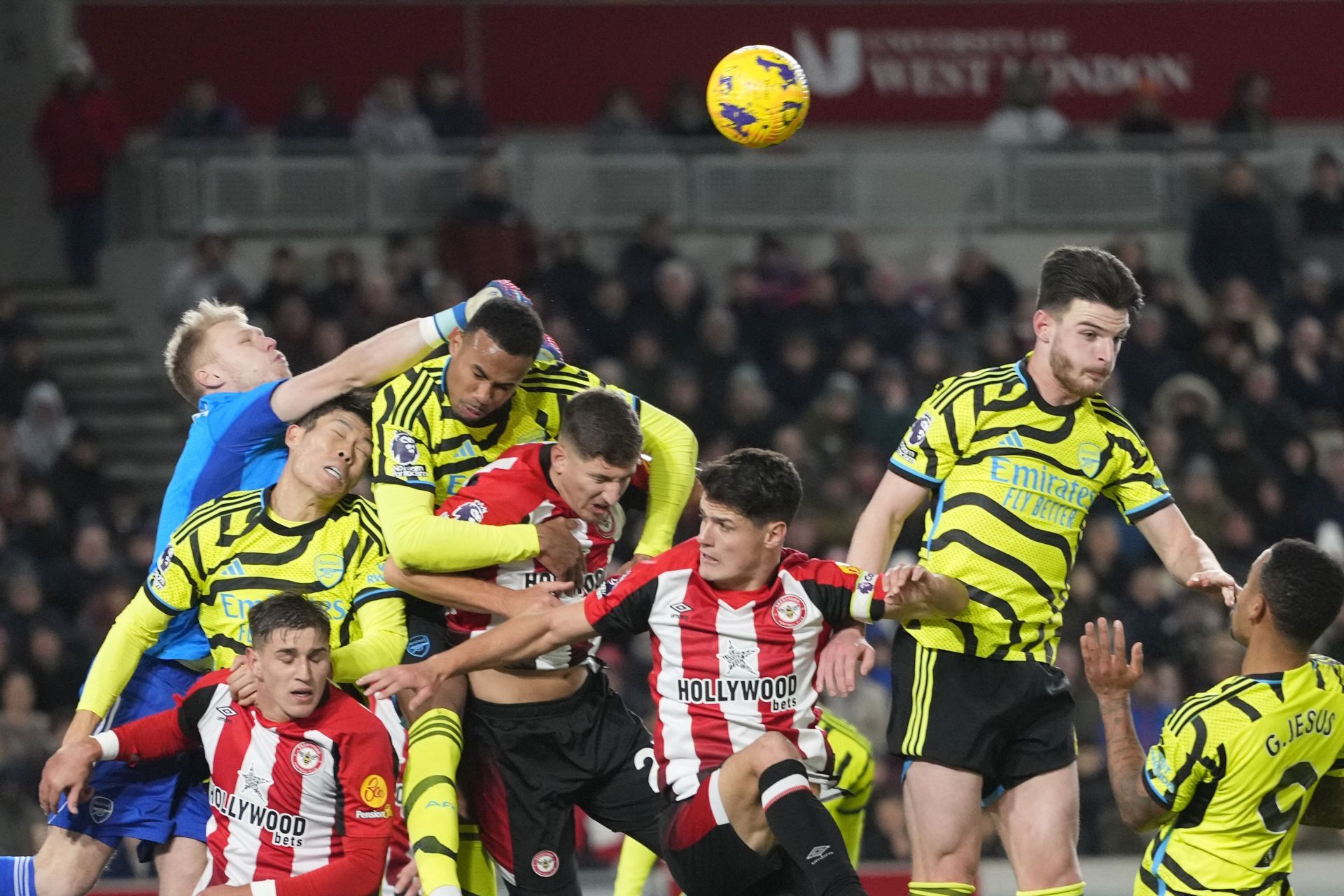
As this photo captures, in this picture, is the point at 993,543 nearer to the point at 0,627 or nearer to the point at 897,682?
the point at 897,682

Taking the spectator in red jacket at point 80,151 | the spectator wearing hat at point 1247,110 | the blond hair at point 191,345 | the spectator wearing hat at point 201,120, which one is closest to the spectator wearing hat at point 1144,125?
the spectator wearing hat at point 1247,110

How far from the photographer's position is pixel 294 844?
531cm

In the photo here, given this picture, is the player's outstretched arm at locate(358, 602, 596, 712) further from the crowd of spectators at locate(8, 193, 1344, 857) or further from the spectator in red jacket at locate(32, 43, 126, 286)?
the spectator in red jacket at locate(32, 43, 126, 286)

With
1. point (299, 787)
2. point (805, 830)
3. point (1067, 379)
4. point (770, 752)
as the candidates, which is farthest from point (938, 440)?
point (299, 787)

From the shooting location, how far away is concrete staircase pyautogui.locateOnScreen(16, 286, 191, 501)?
532 inches

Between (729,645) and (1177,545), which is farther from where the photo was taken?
(1177,545)

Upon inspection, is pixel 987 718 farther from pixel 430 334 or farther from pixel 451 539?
pixel 430 334

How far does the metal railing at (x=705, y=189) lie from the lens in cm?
1407

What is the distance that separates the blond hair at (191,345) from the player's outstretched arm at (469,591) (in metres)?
1.19

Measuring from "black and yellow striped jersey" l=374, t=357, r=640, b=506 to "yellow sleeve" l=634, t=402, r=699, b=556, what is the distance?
0.57 ft

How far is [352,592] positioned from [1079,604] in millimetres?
6192

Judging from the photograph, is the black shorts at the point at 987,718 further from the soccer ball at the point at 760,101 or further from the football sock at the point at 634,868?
the soccer ball at the point at 760,101

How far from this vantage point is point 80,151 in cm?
1424

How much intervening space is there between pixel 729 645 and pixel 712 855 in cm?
55
